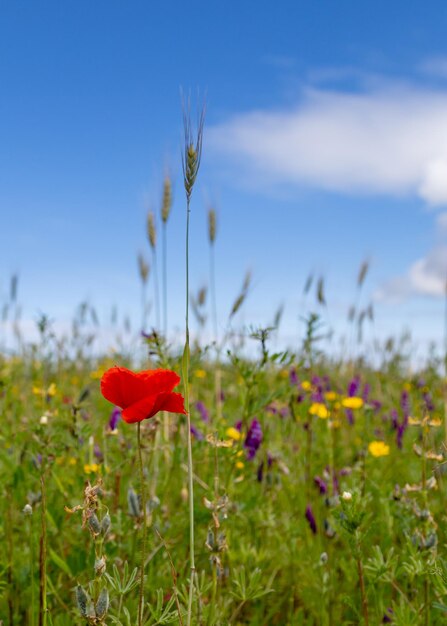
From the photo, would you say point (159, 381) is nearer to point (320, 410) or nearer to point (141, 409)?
point (141, 409)

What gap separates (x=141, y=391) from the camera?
1.32 meters

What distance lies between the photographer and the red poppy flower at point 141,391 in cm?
131

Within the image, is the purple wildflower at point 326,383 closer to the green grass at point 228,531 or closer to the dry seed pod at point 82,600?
the green grass at point 228,531

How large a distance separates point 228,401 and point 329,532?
3219mm

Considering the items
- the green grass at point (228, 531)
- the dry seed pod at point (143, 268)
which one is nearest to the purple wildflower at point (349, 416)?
the green grass at point (228, 531)

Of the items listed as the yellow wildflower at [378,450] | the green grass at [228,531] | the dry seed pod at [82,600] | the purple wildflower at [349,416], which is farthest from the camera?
the purple wildflower at [349,416]

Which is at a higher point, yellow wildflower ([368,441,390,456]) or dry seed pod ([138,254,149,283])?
dry seed pod ([138,254,149,283])

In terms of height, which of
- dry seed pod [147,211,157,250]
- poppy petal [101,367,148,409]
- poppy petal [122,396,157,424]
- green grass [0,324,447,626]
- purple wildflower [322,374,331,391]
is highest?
dry seed pod [147,211,157,250]

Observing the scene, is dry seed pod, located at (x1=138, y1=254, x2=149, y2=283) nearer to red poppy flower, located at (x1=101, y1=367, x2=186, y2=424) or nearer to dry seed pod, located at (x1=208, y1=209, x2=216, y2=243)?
dry seed pod, located at (x1=208, y1=209, x2=216, y2=243)

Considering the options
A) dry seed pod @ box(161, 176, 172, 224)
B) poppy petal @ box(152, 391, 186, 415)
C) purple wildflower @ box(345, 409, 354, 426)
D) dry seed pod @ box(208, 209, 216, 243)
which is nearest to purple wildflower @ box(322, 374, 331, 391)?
purple wildflower @ box(345, 409, 354, 426)

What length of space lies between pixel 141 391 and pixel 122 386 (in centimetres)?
4

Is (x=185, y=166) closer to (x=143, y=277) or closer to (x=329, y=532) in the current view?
(x=329, y=532)

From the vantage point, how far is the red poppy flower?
4.28 ft

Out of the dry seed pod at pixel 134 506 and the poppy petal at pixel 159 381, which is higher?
the poppy petal at pixel 159 381
